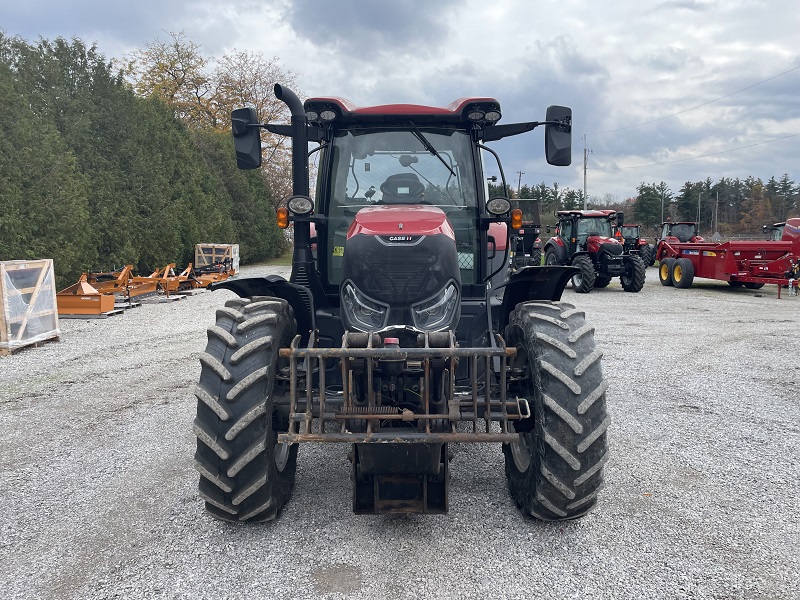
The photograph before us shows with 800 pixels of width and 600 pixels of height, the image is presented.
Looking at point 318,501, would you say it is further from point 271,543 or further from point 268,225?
point 268,225

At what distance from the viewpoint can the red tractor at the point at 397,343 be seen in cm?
289

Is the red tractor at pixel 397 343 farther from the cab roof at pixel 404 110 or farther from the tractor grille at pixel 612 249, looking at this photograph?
the tractor grille at pixel 612 249

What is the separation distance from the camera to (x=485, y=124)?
161 inches

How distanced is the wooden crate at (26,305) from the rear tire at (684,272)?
1710cm

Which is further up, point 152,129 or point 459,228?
point 152,129

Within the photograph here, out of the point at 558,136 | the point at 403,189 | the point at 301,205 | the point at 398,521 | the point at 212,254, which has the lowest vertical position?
the point at 398,521

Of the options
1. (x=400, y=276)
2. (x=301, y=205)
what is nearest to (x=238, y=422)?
(x=400, y=276)

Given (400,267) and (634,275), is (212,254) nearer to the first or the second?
(634,275)

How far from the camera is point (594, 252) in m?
17.0

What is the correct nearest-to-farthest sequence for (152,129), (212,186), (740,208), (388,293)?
(388,293)
(152,129)
(212,186)
(740,208)

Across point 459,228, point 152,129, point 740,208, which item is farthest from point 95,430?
point 740,208

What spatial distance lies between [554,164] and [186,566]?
3402mm

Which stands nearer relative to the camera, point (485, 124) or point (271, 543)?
point (271, 543)

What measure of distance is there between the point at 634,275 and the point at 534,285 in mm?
14343
